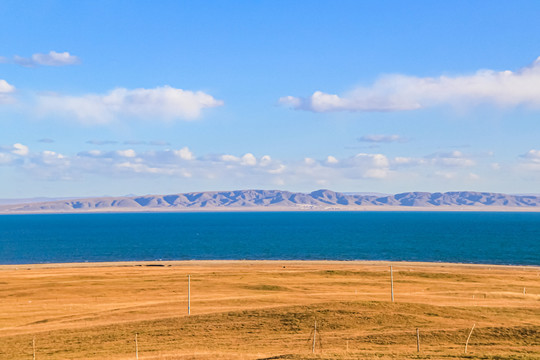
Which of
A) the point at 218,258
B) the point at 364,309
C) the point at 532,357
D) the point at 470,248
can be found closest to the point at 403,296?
the point at 364,309

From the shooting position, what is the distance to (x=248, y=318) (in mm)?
46438

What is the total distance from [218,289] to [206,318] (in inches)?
891

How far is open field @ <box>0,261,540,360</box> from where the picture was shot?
37031 millimetres

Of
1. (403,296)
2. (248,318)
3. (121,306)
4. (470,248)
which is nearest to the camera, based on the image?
(248,318)

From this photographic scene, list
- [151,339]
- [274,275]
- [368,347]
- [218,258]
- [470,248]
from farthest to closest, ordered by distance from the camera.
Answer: [470,248]
[218,258]
[274,275]
[151,339]
[368,347]

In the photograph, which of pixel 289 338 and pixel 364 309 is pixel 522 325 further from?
pixel 289 338

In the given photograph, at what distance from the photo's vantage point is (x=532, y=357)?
3284cm

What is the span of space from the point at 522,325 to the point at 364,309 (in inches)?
519

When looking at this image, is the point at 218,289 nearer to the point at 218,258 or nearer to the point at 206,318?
the point at 206,318

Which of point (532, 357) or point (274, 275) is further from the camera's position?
point (274, 275)

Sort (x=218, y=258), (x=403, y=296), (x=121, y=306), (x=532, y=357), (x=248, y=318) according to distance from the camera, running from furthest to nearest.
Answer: (x=218, y=258), (x=403, y=296), (x=121, y=306), (x=248, y=318), (x=532, y=357)

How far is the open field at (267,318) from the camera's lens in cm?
3703

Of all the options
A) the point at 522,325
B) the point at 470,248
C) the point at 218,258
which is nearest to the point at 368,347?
the point at 522,325

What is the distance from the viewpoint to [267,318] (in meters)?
46.2
